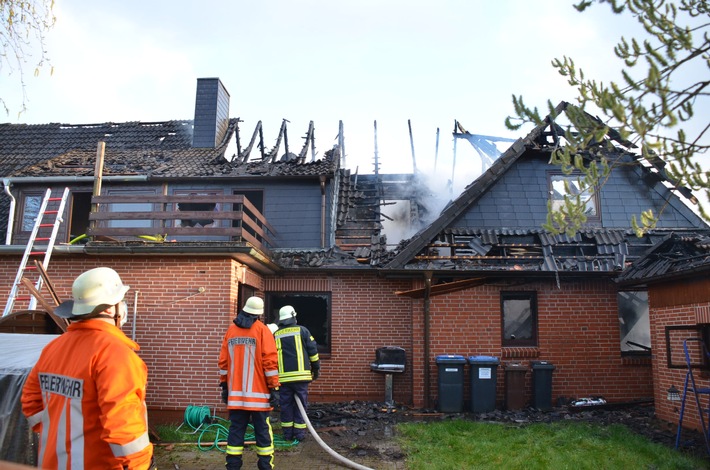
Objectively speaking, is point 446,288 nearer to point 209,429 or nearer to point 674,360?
point 674,360

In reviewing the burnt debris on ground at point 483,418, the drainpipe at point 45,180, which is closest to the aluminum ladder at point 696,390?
the burnt debris on ground at point 483,418

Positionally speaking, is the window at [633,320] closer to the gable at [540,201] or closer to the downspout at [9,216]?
the gable at [540,201]

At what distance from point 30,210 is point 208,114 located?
533 centimetres

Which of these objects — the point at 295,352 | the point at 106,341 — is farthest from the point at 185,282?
the point at 106,341

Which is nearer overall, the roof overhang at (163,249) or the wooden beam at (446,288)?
the roof overhang at (163,249)

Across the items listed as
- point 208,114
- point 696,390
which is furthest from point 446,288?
point 208,114

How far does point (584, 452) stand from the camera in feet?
25.0

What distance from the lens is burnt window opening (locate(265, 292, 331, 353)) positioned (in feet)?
41.0

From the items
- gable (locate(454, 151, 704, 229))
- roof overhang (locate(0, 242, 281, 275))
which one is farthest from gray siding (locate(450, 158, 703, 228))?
roof overhang (locate(0, 242, 281, 275))

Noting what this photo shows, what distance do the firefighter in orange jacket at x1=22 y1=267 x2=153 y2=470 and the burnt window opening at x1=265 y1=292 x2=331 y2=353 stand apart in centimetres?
938

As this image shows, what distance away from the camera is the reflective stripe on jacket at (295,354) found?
27.7 feet

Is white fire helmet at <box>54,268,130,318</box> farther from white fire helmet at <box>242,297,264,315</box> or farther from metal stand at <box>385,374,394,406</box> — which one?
metal stand at <box>385,374,394,406</box>

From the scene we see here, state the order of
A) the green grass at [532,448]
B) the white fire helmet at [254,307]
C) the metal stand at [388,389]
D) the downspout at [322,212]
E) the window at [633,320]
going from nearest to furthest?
the white fire helmet at [254,307] < the green grass at [532,448] < the metal stand at [388,389] < the window at [633,320] < the downspout at [322,212]

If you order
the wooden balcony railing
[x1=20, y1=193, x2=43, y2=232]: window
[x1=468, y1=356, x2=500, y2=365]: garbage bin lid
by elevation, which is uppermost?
[x1=20, y1=193, x2=43, y2=232]: window
